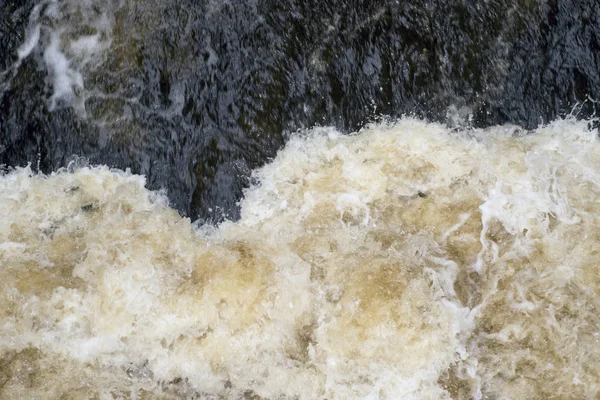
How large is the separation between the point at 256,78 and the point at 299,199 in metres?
1.32

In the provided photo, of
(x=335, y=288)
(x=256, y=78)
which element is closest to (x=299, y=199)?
(x=335, y=288)

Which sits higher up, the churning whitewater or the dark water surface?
the dark water surface

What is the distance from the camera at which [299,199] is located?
Result: 19.0 feet

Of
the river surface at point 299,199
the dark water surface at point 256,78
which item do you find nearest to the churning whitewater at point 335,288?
the river surface at point 299,199

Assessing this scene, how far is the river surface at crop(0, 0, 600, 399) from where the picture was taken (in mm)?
5266

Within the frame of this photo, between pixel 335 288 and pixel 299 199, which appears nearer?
pixel 335 288

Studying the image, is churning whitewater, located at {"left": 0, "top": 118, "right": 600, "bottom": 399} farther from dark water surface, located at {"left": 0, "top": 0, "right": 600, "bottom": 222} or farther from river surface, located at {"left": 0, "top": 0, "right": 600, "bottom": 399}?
dark water surface, located at {"left": 0, "top": 0, "right": 600, "bottom": 222}

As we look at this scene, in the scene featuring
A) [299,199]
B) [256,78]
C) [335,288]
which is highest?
[256,78]

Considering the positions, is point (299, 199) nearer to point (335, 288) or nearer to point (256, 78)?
point (335, 288)

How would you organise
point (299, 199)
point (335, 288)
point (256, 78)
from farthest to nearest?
point (256, 78)
point (299, 199)
point (335, 288)

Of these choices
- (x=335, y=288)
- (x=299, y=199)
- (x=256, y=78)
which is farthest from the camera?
(x=256, y=78)

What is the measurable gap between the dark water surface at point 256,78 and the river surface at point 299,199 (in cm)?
2

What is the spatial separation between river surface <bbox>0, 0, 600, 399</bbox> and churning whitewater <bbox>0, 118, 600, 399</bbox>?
19mm

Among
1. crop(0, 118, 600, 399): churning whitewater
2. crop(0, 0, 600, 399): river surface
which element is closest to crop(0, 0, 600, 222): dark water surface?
crop(0, 0, 600, 399): river surface
